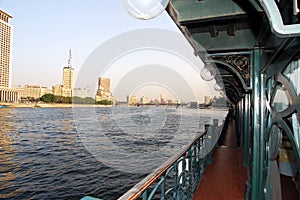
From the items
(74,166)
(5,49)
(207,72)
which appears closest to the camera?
(207,72)

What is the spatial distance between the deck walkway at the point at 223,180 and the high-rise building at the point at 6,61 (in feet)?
212

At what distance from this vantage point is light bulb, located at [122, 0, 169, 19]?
1.30 meters

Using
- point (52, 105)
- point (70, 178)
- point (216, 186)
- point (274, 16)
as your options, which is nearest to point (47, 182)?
point (70, 178)

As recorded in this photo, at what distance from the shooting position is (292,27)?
2.35 feet

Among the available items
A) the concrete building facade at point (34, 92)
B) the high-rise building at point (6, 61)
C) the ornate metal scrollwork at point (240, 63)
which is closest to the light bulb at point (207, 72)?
the ornate metal scrollwork at point (240, 63)

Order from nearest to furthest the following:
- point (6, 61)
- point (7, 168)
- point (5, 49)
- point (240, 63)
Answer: point (240, 63), point (7, 168), point (5, 49), point (6, 61)

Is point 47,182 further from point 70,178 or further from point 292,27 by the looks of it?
point 292,27

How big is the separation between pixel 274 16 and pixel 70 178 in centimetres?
1201

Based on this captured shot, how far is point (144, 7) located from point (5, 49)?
72643mm

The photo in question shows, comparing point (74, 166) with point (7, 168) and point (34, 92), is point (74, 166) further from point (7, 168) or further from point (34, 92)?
point (34, 92)

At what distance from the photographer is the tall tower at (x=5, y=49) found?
56.1 meters

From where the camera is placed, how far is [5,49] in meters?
60.3

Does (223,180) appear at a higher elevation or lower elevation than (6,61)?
lower

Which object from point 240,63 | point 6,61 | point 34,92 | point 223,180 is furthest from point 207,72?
point 34,92
